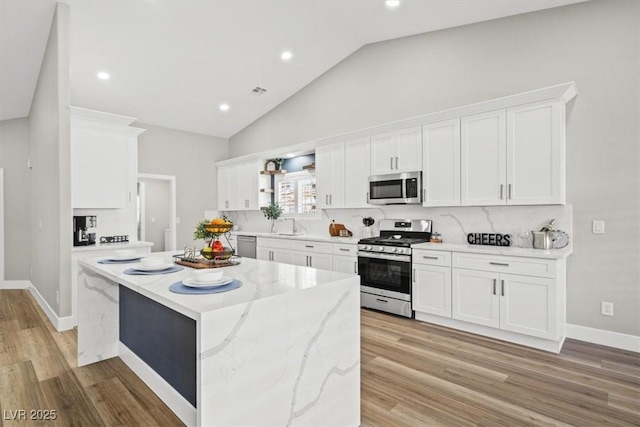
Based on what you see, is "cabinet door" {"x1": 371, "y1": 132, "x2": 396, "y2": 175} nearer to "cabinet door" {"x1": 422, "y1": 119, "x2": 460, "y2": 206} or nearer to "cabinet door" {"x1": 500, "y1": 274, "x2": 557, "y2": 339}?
"cabinet door" {"x1": 422, "y1": 119, "x2": 460, "y2": 206}

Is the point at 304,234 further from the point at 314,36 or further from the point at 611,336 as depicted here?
the point at 611,336

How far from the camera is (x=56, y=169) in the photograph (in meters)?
3.78

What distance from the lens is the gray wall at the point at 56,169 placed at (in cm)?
367

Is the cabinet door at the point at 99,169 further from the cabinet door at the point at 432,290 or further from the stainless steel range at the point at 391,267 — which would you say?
the cabinet door at the point at 432,290

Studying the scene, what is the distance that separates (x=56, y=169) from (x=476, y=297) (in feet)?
15.5

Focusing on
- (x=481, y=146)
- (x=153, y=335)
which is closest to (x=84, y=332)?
(x=153, y=335)

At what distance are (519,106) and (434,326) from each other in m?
2.46

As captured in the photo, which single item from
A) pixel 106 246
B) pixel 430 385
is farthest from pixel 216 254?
pixel 106 246

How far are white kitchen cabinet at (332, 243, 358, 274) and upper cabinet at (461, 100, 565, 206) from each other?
153 cm

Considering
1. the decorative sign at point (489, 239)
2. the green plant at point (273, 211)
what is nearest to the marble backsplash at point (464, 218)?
the decorative sign at point (489, 239)

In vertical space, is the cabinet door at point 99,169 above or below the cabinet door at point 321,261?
above

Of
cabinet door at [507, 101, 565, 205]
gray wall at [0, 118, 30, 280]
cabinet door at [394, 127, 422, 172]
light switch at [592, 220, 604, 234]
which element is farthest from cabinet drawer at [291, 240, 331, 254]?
gray wall at [0, 118, 30, 280]

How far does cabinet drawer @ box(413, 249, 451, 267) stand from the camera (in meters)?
3.69

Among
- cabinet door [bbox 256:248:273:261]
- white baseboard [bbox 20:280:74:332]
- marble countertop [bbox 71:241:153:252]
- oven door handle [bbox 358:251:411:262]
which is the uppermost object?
marble countertop [bbox 71:241:153:252]
